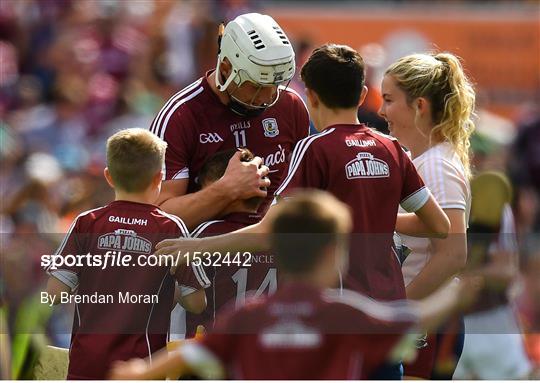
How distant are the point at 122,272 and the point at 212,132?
3.54 feet

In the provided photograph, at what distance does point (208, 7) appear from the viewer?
16219mm

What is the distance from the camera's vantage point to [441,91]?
6.46 metres

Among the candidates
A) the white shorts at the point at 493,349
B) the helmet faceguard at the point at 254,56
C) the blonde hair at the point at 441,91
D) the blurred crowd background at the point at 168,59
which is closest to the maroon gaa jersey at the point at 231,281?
the helmet faceguard at the point at 254,56

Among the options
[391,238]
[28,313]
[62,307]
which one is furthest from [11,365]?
[391,238]

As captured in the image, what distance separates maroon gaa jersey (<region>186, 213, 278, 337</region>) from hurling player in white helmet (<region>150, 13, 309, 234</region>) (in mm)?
62

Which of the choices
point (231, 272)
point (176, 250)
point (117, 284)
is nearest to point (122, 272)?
point (117, 284)

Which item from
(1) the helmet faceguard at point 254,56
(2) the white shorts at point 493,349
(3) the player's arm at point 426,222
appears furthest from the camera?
(2) the white shorts at point 493,349

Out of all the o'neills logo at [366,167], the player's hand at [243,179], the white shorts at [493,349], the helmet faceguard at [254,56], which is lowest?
the white shorts at [493,349]

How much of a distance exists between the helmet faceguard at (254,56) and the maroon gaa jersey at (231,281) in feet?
1.90

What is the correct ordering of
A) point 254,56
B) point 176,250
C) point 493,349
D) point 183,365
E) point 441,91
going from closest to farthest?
point 183,365
point 176,250
point 254,56
point 441,91
point 493,349

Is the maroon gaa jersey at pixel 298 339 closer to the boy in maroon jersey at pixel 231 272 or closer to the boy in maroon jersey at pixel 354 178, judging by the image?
the boy in maroon jersey at pixel 354 178

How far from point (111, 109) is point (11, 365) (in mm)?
8011

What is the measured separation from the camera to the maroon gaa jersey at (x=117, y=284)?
5.64m

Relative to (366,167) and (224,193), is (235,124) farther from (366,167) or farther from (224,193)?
(366,167)
